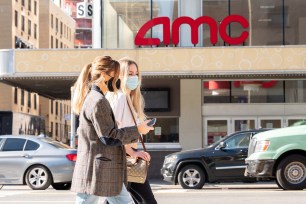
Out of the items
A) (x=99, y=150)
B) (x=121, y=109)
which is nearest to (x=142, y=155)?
(x=121, y=109)

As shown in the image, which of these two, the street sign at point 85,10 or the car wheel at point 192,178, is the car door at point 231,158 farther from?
the street sign at point 85,10

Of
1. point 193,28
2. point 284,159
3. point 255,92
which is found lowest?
point 284,159

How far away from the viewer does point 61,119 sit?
Answer: 8088 centimetres

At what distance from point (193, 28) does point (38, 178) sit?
9677mm

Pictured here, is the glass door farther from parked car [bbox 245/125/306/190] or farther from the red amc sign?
parked car [bbox 245/125/306/190]

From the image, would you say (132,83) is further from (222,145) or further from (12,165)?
(222,145)

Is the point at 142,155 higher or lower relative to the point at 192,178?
higher

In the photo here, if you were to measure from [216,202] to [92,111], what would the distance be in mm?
6814

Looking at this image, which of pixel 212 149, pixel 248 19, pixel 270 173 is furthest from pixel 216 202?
pixel 248 19

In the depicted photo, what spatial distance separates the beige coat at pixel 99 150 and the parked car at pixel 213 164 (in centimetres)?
1227

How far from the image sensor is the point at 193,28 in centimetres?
2372

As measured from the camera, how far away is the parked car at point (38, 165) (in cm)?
1625

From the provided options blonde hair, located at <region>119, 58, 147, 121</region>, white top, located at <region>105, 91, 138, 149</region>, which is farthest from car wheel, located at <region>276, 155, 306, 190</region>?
white top, located at <region>105, 91, 138, 149</region>

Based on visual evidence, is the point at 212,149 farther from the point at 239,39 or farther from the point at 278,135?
the point at 239,39
